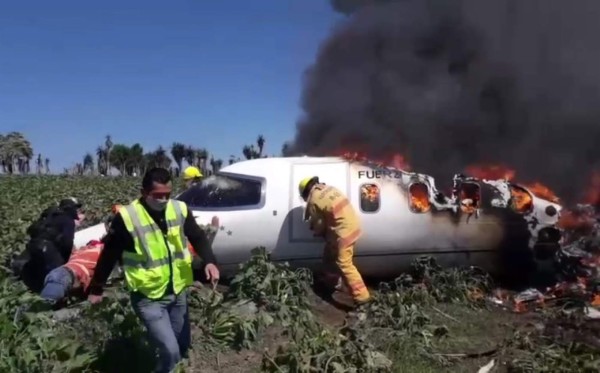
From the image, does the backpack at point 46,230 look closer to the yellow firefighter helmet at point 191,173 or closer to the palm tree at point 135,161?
the yellow firefighter helmet at point 191,173

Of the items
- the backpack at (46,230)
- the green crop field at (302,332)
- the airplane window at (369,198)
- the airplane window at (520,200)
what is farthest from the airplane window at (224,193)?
the airplane window at (520,200)

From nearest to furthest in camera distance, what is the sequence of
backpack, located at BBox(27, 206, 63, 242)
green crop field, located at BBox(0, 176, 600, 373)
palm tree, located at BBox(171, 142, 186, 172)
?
green crop field, located at BBox(0, 176, 600, 373), backpack, located at BBox(27, 206, 63, 242), palm tree, located at BBox(171, 142, 186, 172)

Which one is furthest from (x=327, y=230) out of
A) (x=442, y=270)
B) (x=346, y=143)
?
(x=346, y=143)

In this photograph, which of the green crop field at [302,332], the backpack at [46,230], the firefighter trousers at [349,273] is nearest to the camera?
the green crop field at [302,332]

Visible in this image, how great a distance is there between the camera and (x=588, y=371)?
6203mm

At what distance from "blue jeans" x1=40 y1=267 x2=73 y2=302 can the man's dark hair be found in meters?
2.89

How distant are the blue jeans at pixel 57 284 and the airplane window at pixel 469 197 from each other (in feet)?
17.4

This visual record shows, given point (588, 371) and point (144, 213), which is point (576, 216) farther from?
point (144, 213)

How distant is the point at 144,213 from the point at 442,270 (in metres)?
5.16

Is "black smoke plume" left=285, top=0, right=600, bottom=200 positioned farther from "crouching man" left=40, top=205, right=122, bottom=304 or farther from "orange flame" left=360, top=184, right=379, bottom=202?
"crouching man" left=40, top=205, right=122, bottom=304

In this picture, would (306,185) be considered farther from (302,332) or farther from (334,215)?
(302,332)

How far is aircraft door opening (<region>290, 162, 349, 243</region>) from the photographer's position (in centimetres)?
939

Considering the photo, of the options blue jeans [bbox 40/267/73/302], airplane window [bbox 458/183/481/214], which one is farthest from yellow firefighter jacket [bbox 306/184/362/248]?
blue jeans [bbox 40/267/73/302]

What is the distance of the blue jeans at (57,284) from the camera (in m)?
7.78
